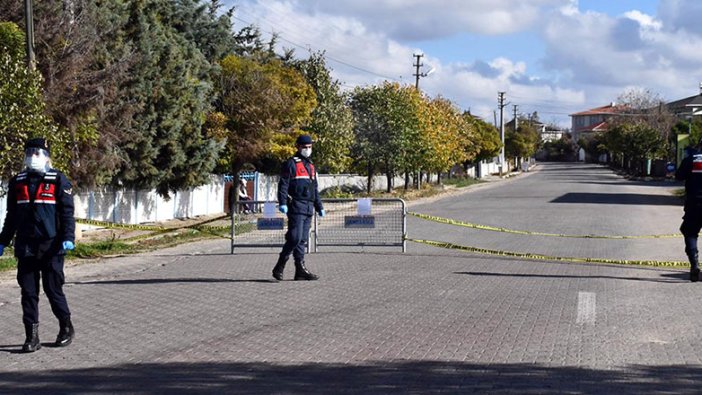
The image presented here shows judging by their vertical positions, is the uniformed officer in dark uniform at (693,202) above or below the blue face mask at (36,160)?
below

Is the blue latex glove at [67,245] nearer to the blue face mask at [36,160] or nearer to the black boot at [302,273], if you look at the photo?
the blue face mask at [36,160]

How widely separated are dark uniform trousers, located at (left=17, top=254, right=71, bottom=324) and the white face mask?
0.81 meters

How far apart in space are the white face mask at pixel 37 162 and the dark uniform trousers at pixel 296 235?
4916 millimetres

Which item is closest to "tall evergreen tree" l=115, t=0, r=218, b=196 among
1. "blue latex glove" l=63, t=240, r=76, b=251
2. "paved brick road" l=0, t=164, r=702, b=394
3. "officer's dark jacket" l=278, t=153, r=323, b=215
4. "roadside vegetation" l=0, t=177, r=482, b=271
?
"roadside vegetation" l=0, t=177, r=482, b=271

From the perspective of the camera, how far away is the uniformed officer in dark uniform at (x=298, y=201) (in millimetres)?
12750

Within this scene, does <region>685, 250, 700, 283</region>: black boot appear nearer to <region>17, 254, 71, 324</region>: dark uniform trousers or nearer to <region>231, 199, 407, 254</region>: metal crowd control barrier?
<region>231, 199, 407, 254</region>: metal crowd control barrier

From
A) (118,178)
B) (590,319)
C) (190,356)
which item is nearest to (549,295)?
(590,319)

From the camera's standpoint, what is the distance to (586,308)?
1068 cm

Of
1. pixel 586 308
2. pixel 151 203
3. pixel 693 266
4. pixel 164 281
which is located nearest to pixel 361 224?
pixel 164 281

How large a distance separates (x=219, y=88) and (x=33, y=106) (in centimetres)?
1645

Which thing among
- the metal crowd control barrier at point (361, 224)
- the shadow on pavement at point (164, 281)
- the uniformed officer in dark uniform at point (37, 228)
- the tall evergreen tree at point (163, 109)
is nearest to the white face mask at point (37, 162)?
the uniformed officer in dark uniform at point (37, 228)

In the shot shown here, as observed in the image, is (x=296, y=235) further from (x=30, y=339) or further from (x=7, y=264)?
(x=7, y=264)

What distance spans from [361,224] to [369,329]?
318 inches

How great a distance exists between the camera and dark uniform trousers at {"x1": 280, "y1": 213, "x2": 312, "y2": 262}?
1266cm
